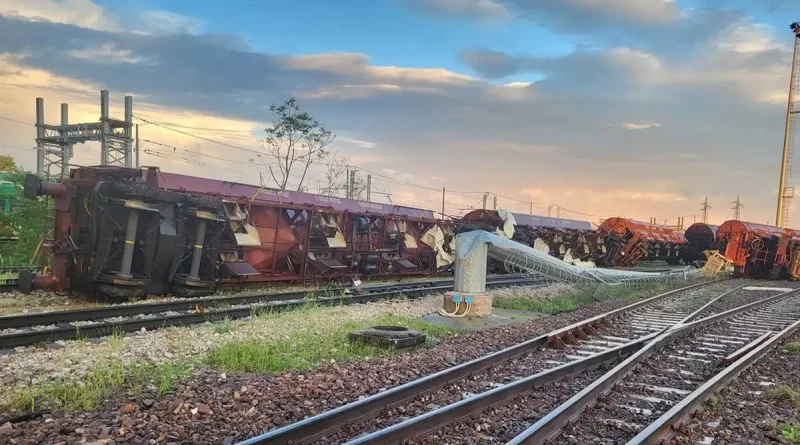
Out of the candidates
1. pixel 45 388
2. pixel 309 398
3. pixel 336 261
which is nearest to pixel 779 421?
pixel 309 398

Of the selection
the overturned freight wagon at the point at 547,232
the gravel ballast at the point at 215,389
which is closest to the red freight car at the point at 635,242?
the overturned freight wagon at the point at 547,232

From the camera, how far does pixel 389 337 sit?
24.9 feet

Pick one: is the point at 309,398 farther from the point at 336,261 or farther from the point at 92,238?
the point at 336,261

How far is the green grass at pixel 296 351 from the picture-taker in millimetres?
6332

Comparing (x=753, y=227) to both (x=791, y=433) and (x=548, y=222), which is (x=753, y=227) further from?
(x=791, y=433)

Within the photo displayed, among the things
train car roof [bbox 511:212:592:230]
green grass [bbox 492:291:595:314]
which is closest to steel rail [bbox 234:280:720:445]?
green grass [bbox 492:291:595:314]

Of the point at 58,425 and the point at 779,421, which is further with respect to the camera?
the point at 779,421

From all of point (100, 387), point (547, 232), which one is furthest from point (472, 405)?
point (547, 232)

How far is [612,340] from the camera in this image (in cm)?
872

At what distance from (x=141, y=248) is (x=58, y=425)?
22.2 ft

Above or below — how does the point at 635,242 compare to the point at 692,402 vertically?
above

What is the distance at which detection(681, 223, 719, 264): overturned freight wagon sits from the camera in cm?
3059

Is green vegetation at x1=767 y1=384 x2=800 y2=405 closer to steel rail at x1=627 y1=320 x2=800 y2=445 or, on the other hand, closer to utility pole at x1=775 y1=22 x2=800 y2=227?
steel rail at x1=627 y1=320 x2=800 y2=445

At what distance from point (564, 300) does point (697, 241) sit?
2221 cm
